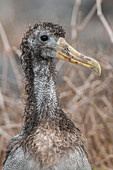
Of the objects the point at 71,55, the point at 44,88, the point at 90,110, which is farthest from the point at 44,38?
the point at 90,110

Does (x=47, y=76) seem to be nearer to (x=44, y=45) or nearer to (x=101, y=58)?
(x=44, y=45)

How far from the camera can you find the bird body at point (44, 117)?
9.78 feet

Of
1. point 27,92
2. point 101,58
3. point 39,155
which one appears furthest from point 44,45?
point 101,58

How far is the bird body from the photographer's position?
117 inches

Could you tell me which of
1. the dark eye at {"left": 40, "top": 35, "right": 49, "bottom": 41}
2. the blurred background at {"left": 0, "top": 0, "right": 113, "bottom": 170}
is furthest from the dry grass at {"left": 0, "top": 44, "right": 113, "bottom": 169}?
the dark eye at {"left": 40, "top": 35, "right": 49, "bottom": 41}

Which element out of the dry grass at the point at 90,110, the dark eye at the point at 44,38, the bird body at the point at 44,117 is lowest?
the bird body at the point at 44,117

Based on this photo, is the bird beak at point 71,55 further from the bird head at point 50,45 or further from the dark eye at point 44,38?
the dark eye at point 44,38

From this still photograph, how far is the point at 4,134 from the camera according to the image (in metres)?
4.79

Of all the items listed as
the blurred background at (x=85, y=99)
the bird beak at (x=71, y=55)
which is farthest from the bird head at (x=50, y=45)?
the blurred background at (x=85, y=99)

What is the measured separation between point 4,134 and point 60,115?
184cm

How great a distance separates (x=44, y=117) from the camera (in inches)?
121

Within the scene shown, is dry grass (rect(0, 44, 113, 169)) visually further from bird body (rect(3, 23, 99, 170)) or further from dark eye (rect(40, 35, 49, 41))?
dark eye (rect(40, 35, 49, 41))

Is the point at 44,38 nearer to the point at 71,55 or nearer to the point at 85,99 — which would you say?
the point at 71,55

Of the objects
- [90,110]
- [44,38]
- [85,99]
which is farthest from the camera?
[90,110]
